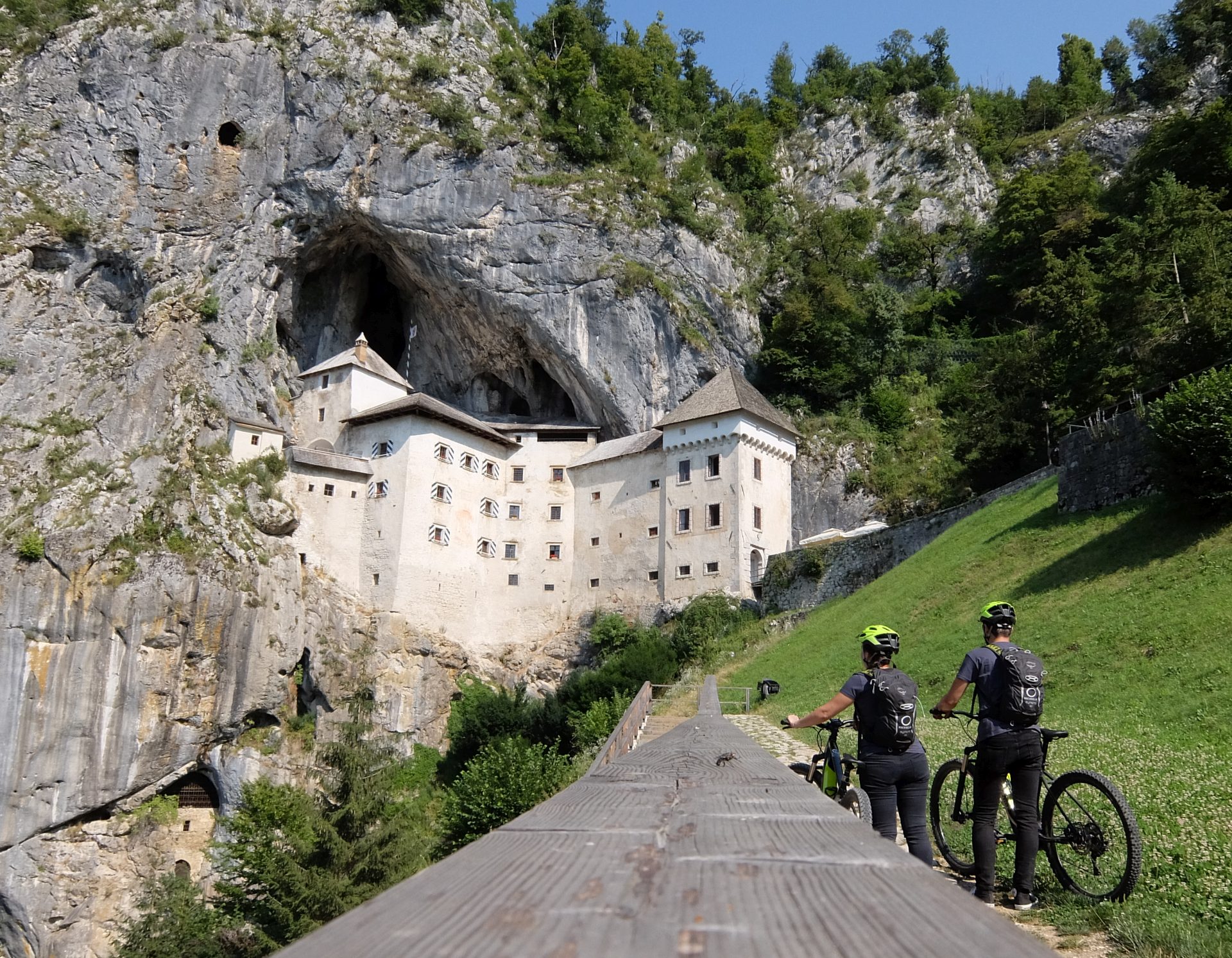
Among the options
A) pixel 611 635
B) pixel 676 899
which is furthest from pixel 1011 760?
pixel 611 635

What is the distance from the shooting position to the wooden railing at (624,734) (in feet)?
20.0

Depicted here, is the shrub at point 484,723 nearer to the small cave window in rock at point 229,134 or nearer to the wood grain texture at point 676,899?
the wood grain texture at point 676,899

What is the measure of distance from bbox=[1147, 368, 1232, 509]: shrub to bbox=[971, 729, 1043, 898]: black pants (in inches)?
579

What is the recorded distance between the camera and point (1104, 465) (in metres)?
22.6

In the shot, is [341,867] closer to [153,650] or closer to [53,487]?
[153,650]

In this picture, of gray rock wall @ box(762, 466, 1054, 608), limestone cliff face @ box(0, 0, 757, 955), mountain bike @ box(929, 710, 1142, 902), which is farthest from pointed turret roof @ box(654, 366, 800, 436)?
mountain bike @ box(929, 710, 1142, 902)

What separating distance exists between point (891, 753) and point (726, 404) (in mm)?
35089

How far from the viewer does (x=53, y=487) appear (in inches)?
1452

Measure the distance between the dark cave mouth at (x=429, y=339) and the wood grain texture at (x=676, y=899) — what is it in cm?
4377

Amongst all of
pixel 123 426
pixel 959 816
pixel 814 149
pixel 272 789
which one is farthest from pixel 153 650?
pixel 814 149

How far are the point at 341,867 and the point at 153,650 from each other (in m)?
15.3

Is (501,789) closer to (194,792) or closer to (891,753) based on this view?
(194,792)

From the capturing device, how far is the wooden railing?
6.10 m

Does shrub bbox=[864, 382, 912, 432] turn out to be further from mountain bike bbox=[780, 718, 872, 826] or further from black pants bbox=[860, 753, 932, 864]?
black pants bbox=[860, 753, 932, 864]
